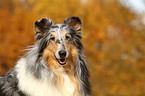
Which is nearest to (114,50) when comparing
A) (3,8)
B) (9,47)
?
(9,47)

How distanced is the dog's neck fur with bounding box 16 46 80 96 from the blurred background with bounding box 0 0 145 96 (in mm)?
9640

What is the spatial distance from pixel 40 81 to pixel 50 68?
0.43 m

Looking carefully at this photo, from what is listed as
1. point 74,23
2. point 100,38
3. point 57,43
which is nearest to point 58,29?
point 57,43

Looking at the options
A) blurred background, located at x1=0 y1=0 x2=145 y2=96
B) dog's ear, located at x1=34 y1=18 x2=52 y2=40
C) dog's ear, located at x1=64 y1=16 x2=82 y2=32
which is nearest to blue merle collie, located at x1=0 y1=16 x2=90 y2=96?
dog's ear, located at x1=34 y1=18 x2=52 y2=40

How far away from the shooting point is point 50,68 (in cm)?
606

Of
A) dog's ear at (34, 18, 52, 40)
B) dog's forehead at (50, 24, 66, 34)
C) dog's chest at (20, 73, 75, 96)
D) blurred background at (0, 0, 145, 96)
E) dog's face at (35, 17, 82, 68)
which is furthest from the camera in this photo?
blurred background at (0, 0, 145, 96)

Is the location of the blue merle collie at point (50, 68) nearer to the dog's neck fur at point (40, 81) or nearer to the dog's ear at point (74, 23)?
the dog's neck fur at point (40, 81)

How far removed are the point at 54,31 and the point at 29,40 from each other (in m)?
14.0

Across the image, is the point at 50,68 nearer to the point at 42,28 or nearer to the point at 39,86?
the point at 39,86

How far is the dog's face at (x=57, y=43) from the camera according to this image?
5.90 metres

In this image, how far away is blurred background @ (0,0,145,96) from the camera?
1936cm

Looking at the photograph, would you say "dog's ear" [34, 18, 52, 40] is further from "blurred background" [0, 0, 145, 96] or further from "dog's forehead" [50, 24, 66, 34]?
"blurred background" [0, 0, 145, 96]

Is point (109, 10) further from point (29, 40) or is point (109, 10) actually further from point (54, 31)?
point (54, 31)

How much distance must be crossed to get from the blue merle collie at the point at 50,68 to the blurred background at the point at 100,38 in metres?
9.45
